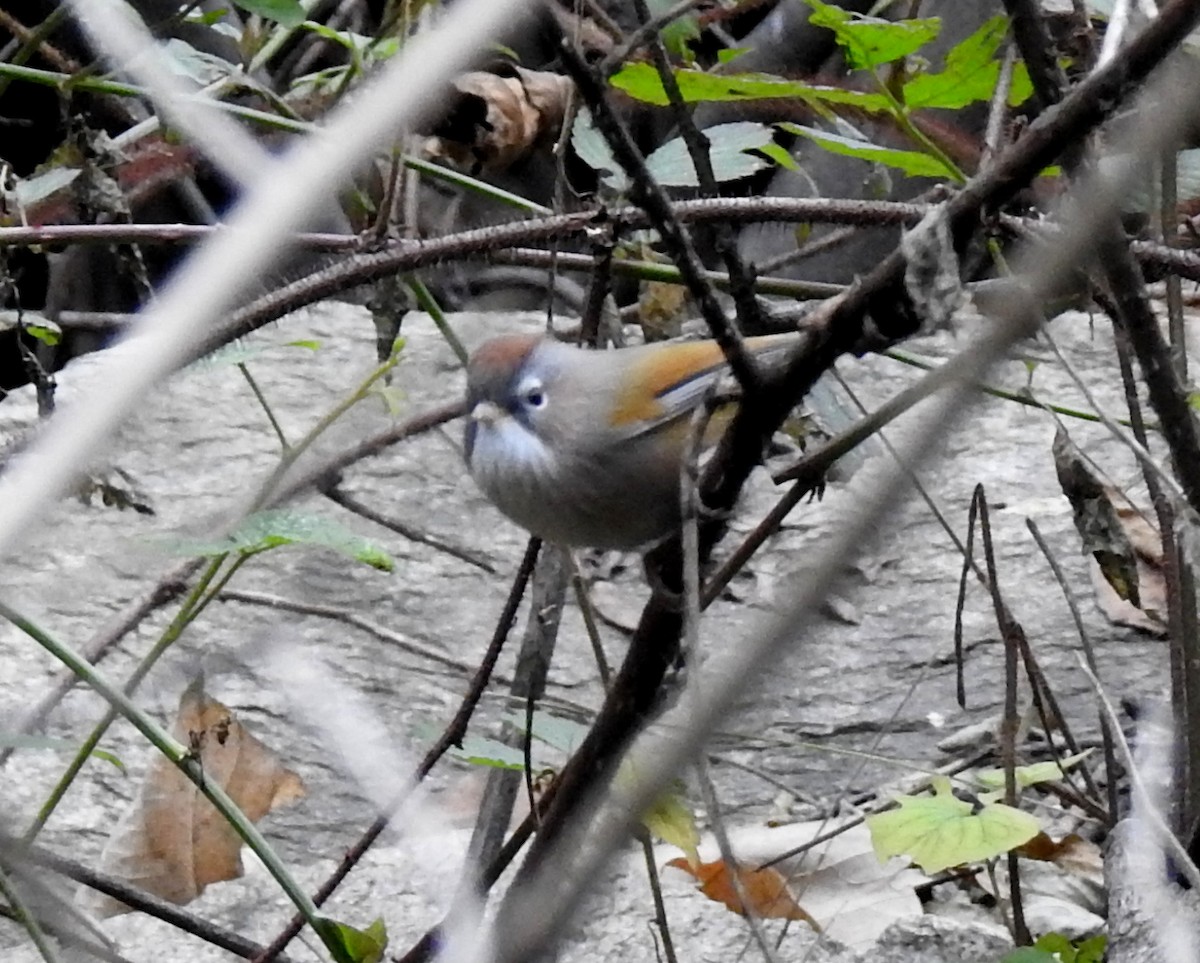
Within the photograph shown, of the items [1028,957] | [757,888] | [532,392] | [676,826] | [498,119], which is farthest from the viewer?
[498,119]

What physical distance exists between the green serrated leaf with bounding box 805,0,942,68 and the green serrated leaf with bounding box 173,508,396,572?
2.16 feet

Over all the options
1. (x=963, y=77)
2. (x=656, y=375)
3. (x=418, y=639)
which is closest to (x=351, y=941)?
(x=656, y=375)

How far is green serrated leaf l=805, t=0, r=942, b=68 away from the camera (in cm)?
129

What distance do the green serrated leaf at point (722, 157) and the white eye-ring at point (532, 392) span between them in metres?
0.34

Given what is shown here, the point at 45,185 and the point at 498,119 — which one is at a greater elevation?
the point at 498,119

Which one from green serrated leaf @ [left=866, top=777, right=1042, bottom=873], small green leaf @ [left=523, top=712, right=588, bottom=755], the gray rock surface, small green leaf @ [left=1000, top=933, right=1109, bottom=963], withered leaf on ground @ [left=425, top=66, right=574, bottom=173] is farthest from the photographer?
withered leaf on ground @ [left=425, top=66, right=574, bottom=173]

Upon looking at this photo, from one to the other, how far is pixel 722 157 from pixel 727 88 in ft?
0.96

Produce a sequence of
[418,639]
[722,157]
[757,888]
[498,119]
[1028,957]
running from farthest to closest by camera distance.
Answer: [498,119] → [418,639] → [757,888] → [722,157] → [1028,957]

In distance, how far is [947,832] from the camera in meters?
1.45

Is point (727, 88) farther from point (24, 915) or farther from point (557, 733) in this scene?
point (24, 915)

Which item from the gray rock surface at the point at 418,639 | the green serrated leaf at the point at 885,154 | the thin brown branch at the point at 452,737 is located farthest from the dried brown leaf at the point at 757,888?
the green serrated leaf at the point at 885,154

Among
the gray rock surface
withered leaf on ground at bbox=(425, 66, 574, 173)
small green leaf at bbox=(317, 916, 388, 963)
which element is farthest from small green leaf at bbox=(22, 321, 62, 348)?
withered leaf on ground at bbox=(425, 66, 574, 173)

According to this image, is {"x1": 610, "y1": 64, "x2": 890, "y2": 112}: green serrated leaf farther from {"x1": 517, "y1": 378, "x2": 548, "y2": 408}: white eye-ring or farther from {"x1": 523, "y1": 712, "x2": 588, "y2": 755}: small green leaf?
{"x1": 523, "y1": 712, "x2": 588, "y2": 755}: small green leaf

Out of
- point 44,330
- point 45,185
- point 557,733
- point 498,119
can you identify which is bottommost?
point 557,733
